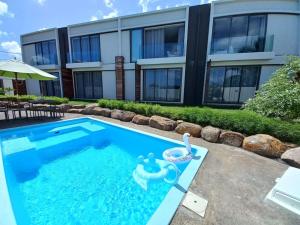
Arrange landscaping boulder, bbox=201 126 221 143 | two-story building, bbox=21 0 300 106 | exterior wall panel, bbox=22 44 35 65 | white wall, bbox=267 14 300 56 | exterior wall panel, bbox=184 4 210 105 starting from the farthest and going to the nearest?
exterior wall panel, bbox=22 44 35 65
exterior wall panel, bbox=184 4 210 105
two-story building, bbox=21 0 300 106
white wall, bbox=267 14 300 56
landscaping boulder, bbox=201 126 221 143

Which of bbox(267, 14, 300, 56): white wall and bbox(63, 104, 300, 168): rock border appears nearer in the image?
bbox(63, 104, 300, 168): rock border

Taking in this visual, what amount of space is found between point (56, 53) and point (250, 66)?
18.0 m

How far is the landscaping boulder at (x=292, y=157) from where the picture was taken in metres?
3.78

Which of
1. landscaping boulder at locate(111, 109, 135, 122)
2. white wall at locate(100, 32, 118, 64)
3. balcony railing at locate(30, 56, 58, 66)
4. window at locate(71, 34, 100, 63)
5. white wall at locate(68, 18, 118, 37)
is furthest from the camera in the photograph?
balcony railing at locate(30, 56, 58, 66)

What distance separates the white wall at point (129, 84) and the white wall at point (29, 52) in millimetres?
12047

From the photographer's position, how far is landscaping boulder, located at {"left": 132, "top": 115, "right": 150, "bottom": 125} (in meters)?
7.26

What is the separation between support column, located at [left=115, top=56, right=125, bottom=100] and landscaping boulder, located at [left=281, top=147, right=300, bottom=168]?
1160cm

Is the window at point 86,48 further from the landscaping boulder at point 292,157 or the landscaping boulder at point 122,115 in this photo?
the landscaping boulder at point 292,157

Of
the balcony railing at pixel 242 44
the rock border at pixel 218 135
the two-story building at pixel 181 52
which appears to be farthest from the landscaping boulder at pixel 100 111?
the balcony railing at pixel 242 44

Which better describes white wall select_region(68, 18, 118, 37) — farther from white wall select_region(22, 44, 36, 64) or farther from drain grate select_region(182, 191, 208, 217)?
drain grate select_region(182, 191, 208, 217)

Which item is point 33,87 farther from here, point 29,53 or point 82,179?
point 82,179

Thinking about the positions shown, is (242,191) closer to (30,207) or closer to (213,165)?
(213,165)

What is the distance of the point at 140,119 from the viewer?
24.3 ft

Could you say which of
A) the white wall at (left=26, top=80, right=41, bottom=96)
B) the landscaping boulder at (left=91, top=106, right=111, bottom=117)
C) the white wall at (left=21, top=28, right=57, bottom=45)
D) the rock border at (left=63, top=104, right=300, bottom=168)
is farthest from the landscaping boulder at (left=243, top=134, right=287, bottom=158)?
the white wall at (left=26, top=80, right=41, bottom=96)
